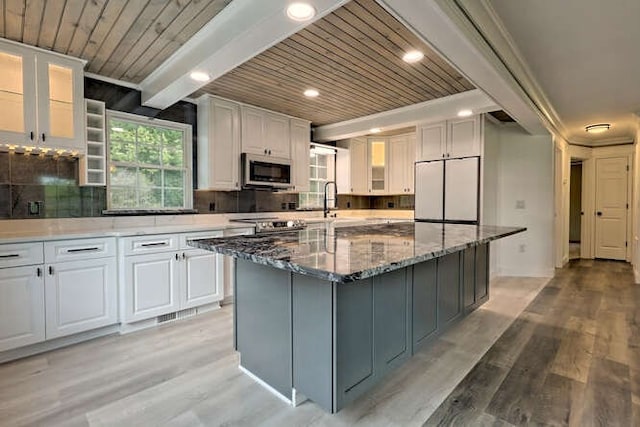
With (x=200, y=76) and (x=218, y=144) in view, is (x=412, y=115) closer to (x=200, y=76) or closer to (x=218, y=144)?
(x=218, y=144)

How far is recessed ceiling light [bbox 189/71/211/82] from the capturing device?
2.66m

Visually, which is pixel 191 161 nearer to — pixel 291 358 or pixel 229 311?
pixel 229 311

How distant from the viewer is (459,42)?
2.12m

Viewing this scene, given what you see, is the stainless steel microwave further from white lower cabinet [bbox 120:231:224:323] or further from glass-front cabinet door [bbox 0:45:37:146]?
glass-front cabinet door [bbox 0:45:37:146]


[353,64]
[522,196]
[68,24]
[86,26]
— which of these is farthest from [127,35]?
[522,196]

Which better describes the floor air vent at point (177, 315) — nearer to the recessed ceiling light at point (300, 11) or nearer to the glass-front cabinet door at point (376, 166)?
the recessed ceiling light at point (300, 11)

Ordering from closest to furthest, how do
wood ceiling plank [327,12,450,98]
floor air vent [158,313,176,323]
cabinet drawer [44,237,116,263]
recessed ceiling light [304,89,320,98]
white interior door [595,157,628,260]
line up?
wood ceiling plank [327,12,450,98] < cabinet drawer [44,237,116,263] < floor air vent [158,313,176,323] < recessed ceiling light [304,89,320,98] < white interior door [595,157,628,260]

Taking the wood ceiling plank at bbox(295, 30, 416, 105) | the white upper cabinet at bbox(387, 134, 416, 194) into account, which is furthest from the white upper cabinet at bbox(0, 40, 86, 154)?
the white upper cabinet at bbox(387, 134, 416, 194)

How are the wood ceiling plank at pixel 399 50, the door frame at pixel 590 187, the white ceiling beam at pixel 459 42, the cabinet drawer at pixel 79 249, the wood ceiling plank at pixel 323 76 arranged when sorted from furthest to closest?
the door frame at pixel 590 187
the wood ceiling plank at pixel 323 76
the cabinet drawer at pixel 79 249
the wood ceiling plank at pixel 399 50
the white ceiling beam at pixel 459 42

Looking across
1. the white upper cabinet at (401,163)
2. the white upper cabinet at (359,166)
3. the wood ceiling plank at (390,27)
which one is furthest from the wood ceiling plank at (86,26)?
the white upper cabinet at (401,163)

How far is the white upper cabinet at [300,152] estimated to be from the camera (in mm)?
4812

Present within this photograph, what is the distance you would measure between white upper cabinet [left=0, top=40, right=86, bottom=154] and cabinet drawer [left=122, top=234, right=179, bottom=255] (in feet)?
3.02

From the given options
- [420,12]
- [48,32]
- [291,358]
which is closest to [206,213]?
[48,32]

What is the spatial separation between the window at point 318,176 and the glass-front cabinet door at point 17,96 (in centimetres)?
333
